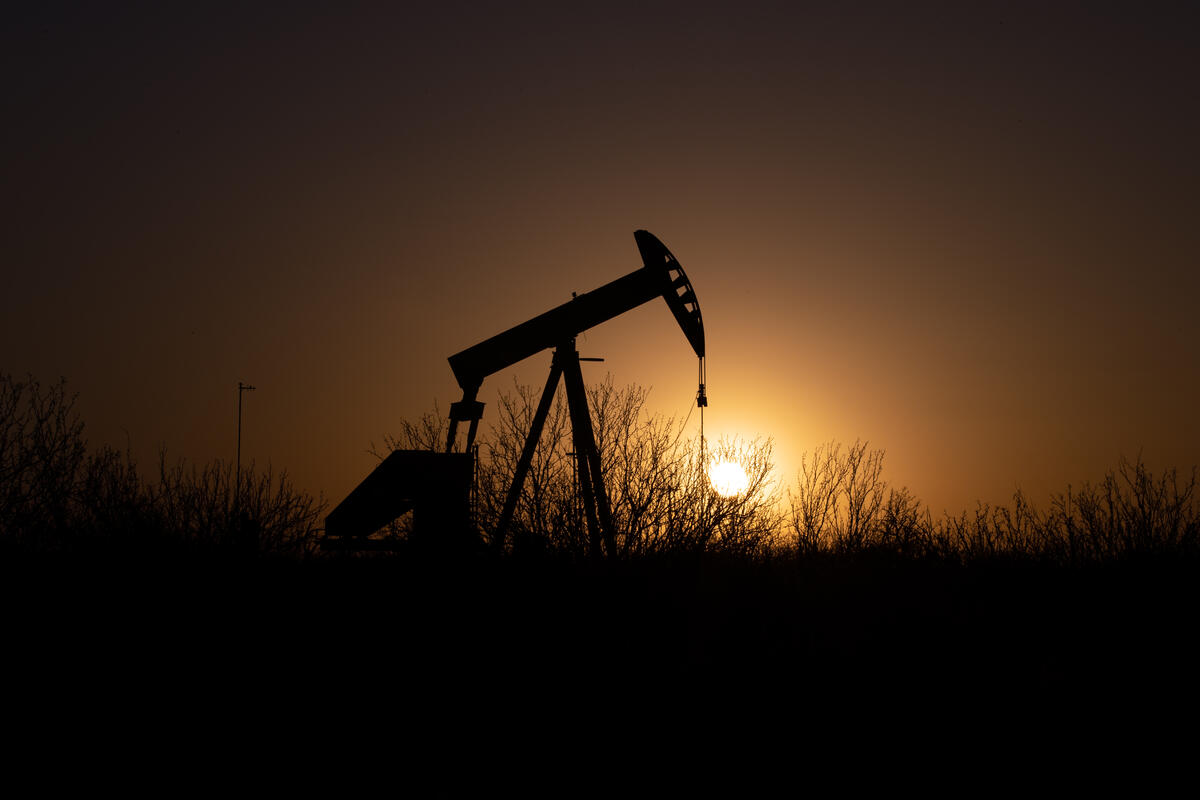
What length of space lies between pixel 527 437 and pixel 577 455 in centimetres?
78

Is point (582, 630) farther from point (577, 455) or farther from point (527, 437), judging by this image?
point (527, 437)

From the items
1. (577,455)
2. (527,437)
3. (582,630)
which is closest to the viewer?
(582,630)

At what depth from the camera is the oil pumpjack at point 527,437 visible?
29.9 ft

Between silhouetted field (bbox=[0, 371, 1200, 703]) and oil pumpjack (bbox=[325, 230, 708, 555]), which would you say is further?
oil pumpjack (bbox=[325, 230, 708, 555])

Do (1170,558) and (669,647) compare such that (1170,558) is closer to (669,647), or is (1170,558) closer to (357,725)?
(669,647)

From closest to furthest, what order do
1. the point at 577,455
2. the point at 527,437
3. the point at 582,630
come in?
1. the point at 582,630
2. the point at 577,455
3. the point at 527,437

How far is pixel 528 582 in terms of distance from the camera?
8.34m

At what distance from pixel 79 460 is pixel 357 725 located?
276 inches

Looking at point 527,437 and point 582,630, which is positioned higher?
point 527,437

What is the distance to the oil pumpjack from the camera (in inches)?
359

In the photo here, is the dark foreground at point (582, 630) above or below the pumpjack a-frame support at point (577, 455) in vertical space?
below

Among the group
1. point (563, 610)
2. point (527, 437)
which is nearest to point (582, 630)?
point (563, 610)

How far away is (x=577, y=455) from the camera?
9102 millimetres

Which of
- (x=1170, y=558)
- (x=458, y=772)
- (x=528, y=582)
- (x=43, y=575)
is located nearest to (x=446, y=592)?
(x=528, y=582)
